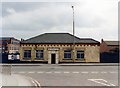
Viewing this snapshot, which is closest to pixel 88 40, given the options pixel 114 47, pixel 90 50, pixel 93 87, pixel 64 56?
pixel 90 50

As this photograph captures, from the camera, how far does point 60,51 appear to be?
5822 centimetres

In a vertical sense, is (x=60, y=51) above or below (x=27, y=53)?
above

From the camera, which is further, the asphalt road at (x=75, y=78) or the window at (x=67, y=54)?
the window at (x=67, y=54)

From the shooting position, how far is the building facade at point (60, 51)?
58125mm

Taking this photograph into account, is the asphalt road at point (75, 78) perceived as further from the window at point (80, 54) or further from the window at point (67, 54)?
the window at point (80, 54)

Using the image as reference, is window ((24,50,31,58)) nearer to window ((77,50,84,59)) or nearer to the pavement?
window ((77,50,84,59))

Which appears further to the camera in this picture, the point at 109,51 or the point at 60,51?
the point at 109,51

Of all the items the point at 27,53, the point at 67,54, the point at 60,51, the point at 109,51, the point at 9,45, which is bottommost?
the point at 67,54

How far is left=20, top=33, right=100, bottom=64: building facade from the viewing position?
58.1m

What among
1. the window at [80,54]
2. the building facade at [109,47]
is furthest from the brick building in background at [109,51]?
the window at [80,54]

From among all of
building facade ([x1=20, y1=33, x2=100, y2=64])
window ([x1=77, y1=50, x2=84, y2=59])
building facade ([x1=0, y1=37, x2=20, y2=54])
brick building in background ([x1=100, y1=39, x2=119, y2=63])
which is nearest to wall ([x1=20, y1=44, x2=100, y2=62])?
building facade ([x1=20, y1=33, x2=100, y2=64])

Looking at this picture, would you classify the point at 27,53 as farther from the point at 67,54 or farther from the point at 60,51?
the point at 67,54

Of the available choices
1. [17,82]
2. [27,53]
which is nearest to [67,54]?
[27,53]

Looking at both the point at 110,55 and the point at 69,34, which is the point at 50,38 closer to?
the point at 69,34
